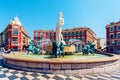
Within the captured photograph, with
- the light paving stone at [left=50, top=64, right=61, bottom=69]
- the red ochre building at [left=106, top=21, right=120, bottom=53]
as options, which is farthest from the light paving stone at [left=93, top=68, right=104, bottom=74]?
the red ochre building at [left=106, top=21, right=120, bottom=53]

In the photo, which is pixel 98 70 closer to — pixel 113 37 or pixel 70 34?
pixel 113 37

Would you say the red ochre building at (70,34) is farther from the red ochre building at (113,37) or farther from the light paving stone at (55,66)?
the light paving stone at (55,66)

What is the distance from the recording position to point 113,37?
41969 millimetres

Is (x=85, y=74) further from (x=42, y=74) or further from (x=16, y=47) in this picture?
(x=16, y=47)

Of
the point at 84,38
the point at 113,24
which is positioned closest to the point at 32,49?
the point at 113,24

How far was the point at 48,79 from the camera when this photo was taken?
7430mm

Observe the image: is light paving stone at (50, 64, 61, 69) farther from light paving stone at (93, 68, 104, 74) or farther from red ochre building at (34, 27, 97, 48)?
red ochre building at (34, 27, 97, 48)

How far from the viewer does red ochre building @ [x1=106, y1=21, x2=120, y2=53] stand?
134 ft

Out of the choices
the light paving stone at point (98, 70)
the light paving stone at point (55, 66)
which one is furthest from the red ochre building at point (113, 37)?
the light paving stone at point (55, 66)

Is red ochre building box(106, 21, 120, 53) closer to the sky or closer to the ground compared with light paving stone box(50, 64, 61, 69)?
closer to the sky

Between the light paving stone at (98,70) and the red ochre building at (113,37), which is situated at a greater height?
the red ochre building at (113,37)

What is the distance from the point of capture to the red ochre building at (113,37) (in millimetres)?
40750

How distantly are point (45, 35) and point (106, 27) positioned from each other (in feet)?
79.6

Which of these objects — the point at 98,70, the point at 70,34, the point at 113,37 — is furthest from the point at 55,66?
the point at 70,34
